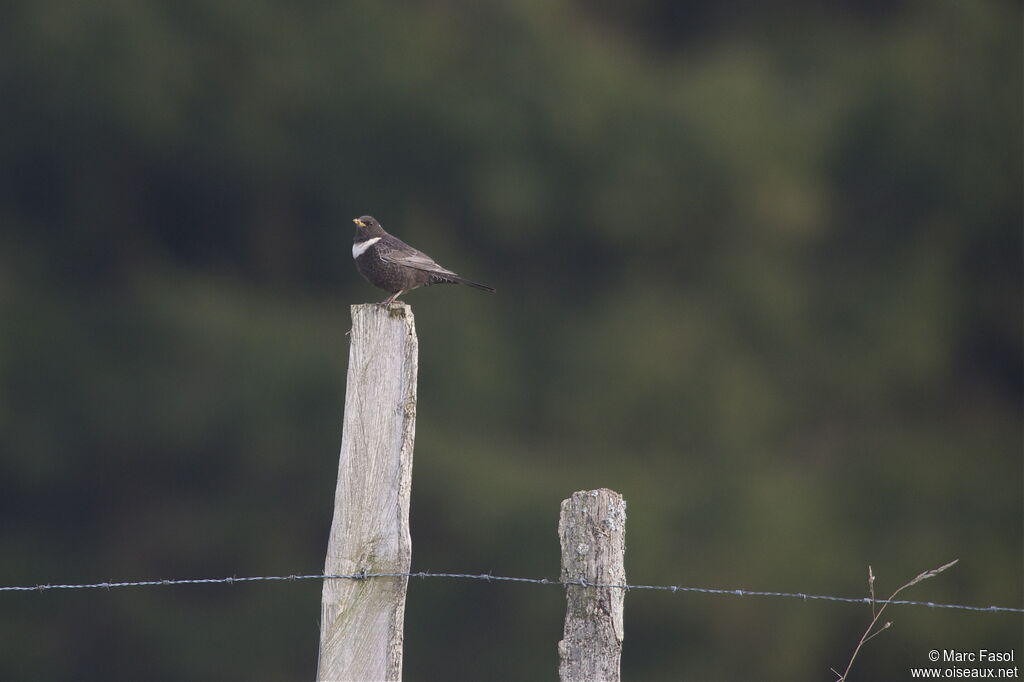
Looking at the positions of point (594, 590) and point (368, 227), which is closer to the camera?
point (594, 590)

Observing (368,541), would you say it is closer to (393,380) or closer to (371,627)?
(371,627)

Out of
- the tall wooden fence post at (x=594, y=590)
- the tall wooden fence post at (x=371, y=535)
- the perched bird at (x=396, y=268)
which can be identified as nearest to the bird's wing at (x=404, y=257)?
the perched bird at (x=396, y=268)

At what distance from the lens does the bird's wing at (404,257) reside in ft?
19.2

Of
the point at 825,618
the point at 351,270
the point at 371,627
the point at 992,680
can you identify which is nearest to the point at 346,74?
the point at 351,270

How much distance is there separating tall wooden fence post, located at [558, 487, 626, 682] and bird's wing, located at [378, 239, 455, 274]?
9.26 ft

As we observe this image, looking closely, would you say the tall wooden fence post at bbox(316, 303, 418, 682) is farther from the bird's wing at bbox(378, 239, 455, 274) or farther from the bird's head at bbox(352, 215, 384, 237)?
the bird's head at bbox(352, 215, 384, 237)

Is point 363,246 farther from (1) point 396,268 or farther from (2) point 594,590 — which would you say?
(2) point 594,590

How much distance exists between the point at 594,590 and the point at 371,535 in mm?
578

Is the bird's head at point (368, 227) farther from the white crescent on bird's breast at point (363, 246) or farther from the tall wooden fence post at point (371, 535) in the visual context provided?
the tall wooden fence post at point (371, 535)

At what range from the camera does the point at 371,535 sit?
312cm

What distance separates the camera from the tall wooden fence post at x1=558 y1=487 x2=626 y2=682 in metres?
3.17

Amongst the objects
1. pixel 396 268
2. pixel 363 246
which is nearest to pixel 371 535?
pixel 396 268

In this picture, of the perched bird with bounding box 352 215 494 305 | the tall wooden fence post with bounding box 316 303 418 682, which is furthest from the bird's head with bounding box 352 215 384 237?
the tall wooden fence post with bounding box 316 303 418 682

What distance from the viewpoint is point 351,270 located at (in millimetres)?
11039
